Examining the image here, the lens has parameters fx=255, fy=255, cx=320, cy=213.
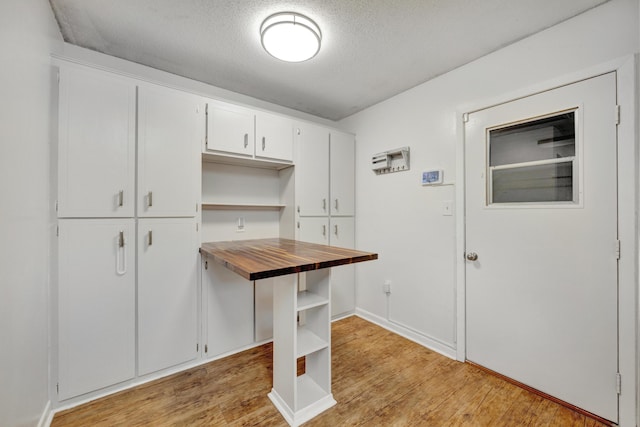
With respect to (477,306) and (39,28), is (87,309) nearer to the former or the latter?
(39,28)

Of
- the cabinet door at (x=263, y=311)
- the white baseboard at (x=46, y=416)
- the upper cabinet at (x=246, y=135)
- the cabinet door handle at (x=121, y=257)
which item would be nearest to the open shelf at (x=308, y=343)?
the cabinet door at (x=263, y=311)

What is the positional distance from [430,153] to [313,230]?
57.6 inches

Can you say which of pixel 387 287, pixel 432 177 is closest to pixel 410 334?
pixel 387 287

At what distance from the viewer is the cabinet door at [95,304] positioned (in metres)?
1.69

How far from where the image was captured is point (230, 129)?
2.32 m

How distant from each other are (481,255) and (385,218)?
1.05 m

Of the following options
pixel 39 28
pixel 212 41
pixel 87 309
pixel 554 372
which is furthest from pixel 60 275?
pixel 554 372

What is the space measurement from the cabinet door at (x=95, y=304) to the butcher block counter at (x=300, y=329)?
671 millimetres

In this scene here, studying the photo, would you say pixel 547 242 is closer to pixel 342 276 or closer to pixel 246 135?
pixel 342 276

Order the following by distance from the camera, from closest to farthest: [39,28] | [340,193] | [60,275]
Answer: [39,28], [60,275], [340,193]

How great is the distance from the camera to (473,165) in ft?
7.22

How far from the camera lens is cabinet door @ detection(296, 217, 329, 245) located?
9.30 ft

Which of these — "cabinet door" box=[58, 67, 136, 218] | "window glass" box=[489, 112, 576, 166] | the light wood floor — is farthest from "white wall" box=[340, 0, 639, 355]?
"cabinet door" box=[58, 67, 136, 218]

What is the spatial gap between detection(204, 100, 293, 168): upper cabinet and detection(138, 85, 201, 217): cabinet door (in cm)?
14
